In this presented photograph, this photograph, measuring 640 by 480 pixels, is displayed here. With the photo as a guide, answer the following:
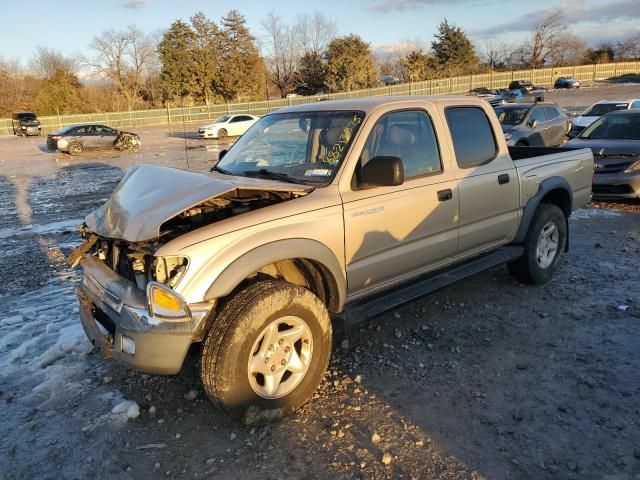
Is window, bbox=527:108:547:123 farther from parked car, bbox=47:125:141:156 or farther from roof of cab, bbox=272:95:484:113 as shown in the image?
parked car, bbox=47:125:141:156

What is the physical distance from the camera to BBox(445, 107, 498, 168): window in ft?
14.6

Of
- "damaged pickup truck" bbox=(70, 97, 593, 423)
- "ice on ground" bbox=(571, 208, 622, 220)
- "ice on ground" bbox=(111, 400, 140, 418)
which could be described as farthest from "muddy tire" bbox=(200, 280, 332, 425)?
"ice on ground" bbox=(571, 208, 622, 220)

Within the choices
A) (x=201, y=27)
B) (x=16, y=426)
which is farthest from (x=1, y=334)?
(x=201, y=27)

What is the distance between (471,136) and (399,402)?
2.50m

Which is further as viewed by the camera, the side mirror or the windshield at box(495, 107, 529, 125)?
the windshield at box(495, 107, 529, 125)

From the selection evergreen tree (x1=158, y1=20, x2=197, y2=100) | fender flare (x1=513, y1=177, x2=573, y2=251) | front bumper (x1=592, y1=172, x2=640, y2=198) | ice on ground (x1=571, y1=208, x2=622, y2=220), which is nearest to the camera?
fender flare (x1=513, y1=177, x2=573, y2=251)

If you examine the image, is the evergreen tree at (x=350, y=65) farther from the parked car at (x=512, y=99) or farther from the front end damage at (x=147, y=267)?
the front end damage at (x=147, y=267)

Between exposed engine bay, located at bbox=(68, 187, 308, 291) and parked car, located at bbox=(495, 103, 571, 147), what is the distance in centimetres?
1194

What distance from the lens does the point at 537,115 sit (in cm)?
1484

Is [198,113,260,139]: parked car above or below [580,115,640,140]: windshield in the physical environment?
above

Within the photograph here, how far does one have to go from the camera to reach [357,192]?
3.65m

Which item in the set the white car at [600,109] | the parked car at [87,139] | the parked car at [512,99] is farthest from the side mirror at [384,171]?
the parked car at [87,139]

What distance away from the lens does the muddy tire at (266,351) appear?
3.00 meters

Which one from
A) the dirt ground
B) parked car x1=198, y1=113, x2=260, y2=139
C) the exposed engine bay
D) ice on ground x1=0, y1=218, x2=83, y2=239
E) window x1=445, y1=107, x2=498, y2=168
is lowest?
the dirt ground
